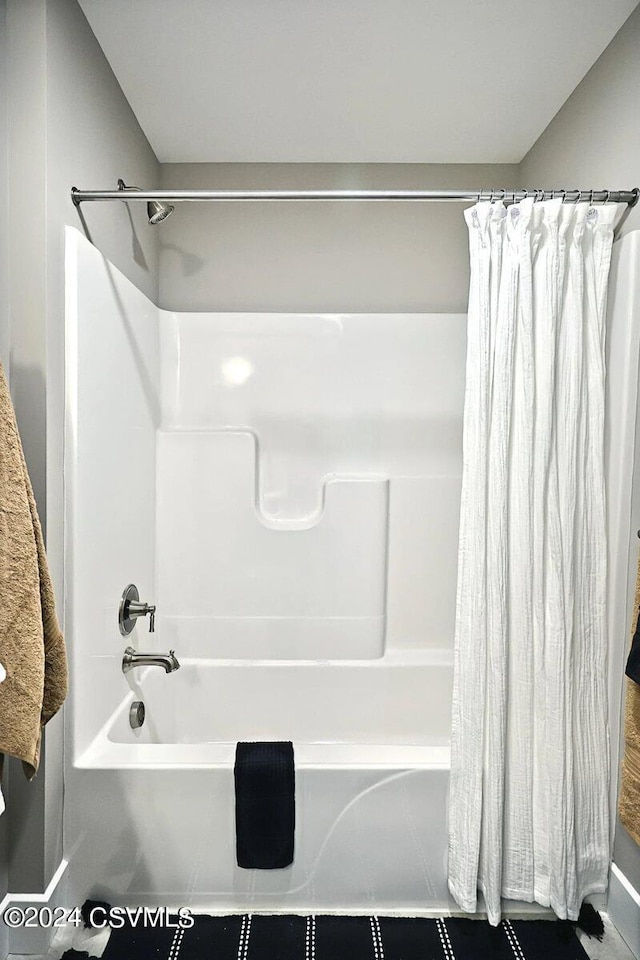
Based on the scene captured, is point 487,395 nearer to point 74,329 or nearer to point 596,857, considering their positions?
point 74,329

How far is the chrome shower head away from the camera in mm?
2309

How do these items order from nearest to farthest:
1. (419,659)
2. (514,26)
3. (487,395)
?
1. (487,395)
2. (514,26)
3. (419,659)

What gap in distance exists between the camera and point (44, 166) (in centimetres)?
162

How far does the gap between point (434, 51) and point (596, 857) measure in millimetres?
2415

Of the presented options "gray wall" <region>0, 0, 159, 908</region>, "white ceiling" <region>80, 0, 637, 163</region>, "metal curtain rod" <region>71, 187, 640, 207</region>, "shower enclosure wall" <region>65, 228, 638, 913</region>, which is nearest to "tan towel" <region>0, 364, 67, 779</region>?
Result: "gray wall" <region>0, 0, 159, 908</region>

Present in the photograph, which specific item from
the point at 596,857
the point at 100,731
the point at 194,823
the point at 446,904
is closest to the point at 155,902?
the point at 194,823

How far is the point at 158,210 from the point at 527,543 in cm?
173

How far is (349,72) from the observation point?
2.12m

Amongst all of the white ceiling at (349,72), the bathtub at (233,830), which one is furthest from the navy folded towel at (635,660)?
the white ceiling at (349,72)

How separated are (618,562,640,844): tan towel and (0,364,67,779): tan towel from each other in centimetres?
143

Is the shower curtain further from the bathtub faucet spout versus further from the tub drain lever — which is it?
the tub drain lever

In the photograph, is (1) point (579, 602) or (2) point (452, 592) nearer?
(1) point (579, 602)

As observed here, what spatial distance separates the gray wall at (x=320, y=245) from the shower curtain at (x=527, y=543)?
3.47 ft

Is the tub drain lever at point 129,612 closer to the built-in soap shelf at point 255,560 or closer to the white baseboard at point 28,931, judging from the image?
the built-in soap shelf at point 255,560
